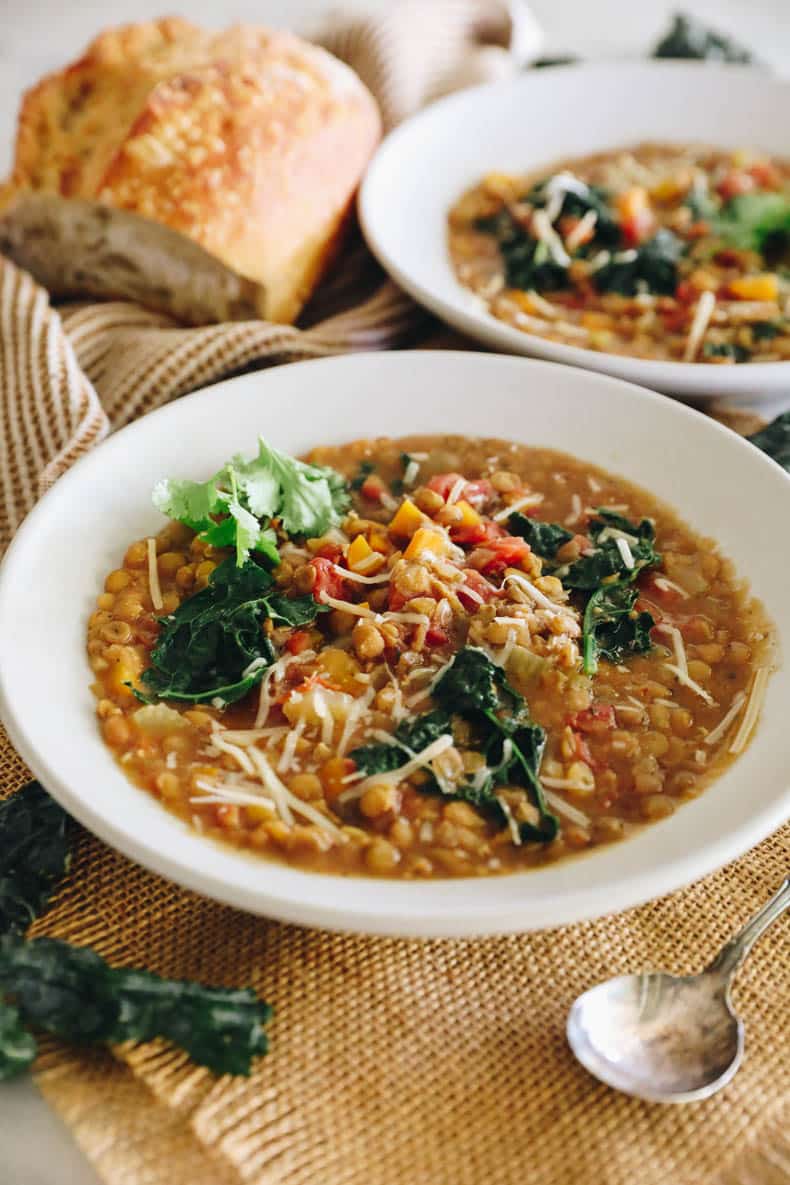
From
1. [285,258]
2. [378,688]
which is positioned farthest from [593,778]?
[285,258]

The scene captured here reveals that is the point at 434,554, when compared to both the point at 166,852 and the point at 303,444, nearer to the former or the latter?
the point at 303,444

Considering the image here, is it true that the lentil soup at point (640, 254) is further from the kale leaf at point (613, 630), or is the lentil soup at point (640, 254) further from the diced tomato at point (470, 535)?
the kale leaf at point (613, 630)

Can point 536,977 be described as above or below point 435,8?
below

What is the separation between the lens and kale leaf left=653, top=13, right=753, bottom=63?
8688 mm

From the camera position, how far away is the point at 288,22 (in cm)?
1016

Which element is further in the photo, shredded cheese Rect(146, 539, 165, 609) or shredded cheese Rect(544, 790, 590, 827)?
shredded cheese Rect(146, 539, 165, 609)

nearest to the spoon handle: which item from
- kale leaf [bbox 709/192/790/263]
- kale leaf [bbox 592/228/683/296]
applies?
kale leaf [bbox 592/228/683/296]

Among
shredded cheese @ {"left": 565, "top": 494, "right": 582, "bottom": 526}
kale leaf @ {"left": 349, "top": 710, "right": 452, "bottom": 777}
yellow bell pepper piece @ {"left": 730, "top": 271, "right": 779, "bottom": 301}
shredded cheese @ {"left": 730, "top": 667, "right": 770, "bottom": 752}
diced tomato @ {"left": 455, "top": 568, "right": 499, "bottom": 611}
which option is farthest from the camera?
yellow bell pepper piece @ {"left": 730, "top": 271, "right": 779, "bottom": 301}

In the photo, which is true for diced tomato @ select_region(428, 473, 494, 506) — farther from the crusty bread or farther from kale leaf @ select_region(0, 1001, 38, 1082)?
kale leaf @ select_region(0, 1001, 38, 1082)

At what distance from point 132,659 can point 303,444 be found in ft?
4.97

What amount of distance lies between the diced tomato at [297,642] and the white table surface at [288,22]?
5.14 m

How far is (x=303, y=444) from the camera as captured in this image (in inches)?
212

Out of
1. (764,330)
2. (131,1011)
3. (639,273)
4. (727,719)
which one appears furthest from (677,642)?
(639,273)

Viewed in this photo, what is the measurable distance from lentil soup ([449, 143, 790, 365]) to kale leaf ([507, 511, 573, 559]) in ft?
5.17
